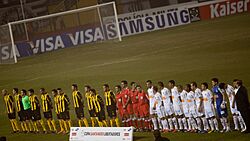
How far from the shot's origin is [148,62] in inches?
1236

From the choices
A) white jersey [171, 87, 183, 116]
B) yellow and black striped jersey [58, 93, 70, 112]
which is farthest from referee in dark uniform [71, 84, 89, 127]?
white jersey [171, 87, 183, 116]

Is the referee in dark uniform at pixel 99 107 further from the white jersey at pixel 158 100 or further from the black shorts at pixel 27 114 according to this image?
the black shorts at pixel 27 114

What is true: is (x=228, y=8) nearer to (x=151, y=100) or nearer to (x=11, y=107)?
(x=11, y=107)

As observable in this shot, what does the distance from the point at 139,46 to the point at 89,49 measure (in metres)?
4.24

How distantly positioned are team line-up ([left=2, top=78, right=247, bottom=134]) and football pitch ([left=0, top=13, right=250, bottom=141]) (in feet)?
1.55

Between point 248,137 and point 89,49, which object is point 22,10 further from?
point 248,137

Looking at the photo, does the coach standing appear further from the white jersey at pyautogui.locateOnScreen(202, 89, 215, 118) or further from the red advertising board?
the red advertising board

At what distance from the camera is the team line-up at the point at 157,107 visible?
1698 cm

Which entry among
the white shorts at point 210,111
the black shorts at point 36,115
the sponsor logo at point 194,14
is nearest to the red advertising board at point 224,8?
the sponsor logo at point 194,14

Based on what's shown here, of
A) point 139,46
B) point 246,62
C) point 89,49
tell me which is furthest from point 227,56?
point 89,49

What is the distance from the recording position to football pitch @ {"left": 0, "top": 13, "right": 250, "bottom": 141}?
25.3 m

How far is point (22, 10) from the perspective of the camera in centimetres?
4756

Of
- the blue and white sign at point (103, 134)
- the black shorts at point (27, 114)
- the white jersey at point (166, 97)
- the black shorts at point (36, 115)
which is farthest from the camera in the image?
the black shorts at point (27, 114)

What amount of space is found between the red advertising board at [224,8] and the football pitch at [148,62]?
2405 millimetres
